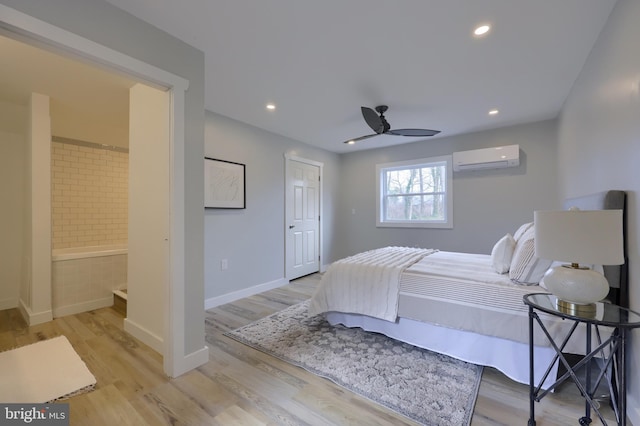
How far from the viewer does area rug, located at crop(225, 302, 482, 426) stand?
1644mm

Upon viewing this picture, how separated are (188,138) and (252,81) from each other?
101 cm

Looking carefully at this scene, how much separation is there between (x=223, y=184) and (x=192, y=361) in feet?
7.03

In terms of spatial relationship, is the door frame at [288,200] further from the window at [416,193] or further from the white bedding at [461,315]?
the white bedding at [461,315]

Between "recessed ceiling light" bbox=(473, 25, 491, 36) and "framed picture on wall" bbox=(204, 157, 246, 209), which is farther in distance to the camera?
"framed picture on wall" bbox=(204, 157, 246, 209)

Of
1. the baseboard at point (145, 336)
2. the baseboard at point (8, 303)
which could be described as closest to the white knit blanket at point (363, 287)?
the baseboard at point (145, 336)

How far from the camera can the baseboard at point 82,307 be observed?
10.0 ft

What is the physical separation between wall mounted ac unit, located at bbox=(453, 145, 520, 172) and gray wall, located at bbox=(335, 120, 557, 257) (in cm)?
A: 14

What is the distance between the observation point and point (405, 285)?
7.59 feet

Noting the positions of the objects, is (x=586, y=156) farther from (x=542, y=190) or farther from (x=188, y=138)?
(x=188, y=138)

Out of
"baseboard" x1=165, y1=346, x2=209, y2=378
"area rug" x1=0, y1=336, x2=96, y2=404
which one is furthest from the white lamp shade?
"area rug" x1=0, y1=336, x2=96, y2=404

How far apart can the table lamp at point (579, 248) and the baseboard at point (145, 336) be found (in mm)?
2775

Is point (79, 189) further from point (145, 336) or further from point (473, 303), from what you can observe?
point (473, 303)

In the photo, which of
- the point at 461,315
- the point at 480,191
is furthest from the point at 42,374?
the point at 480,191
